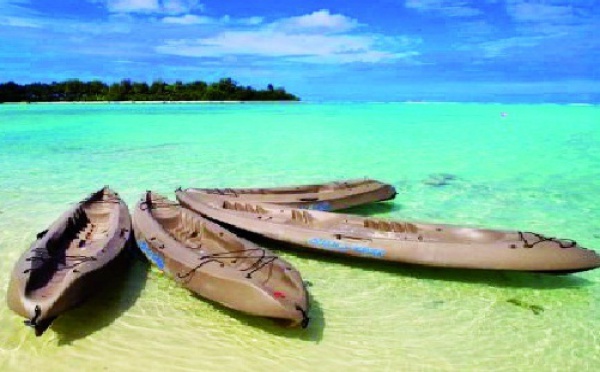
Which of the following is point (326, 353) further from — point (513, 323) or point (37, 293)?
point (37, 293)

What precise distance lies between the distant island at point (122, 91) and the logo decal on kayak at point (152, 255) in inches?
3463

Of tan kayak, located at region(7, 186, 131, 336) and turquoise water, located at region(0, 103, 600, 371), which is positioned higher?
tan kayak, located at region(7, 186, 131, 336)

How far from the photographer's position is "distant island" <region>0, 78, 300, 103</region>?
8412 cm

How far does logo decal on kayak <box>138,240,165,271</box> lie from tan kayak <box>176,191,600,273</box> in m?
1.32

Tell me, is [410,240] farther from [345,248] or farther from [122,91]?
[122,91]

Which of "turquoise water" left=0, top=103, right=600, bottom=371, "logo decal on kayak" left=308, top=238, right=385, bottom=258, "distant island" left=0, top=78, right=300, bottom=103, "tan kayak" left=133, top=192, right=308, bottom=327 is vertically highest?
"distant island" left=0, top=78, right=300, bottom=103

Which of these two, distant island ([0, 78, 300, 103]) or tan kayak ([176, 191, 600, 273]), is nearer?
tan kayak ([176, 191, 600, 273])

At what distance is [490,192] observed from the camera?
12.0m

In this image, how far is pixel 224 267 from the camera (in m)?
5.33

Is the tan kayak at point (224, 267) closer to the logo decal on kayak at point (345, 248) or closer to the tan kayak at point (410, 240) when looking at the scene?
the tan kayak at point (410, 240)

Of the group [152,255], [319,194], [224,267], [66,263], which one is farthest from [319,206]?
[66,263]

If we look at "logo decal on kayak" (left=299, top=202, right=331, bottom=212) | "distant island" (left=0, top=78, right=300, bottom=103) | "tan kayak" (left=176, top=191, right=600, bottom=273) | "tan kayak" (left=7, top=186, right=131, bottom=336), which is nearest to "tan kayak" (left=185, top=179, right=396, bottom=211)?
"logo decal on kayak" (left=299, top=202, right=331, bottom=212)

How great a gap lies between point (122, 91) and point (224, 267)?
90.9 meters

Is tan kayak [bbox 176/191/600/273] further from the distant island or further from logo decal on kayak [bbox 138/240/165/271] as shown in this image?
the distant island
